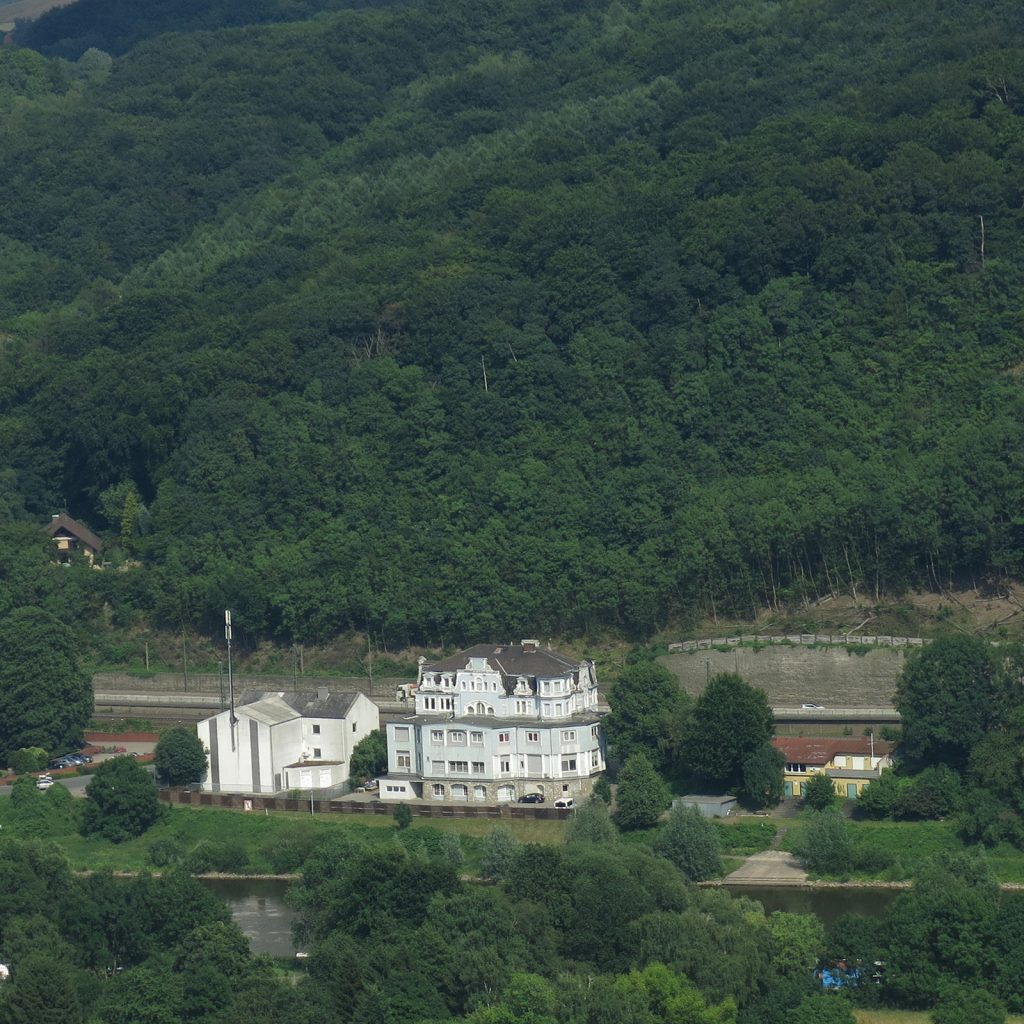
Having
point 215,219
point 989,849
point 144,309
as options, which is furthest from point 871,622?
point 215,219

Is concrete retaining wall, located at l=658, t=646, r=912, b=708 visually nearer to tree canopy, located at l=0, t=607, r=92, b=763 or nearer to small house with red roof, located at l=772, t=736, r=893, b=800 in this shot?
small house with red roof, located at l=772, t=736, r=893, b=800

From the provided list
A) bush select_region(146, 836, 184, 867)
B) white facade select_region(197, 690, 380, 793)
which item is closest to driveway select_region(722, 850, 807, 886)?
white facade select_region(197, 690, 380, 793)

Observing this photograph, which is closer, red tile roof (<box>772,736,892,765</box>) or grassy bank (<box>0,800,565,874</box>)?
grassy bank (<box>0,800,565,874</box>)

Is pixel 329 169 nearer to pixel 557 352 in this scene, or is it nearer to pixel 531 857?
pixel 557 352

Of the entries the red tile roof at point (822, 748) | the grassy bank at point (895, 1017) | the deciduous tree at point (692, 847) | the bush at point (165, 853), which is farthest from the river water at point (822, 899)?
the bush at point (165, 853)

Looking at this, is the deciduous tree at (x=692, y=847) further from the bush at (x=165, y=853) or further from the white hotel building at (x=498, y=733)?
the bush at (x=165, y=853)

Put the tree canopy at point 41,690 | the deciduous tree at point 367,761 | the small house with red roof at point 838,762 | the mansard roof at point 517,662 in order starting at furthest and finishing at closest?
the tree canopy at point 41,690 < the deciduous tree at point 367,761 < the mansard roof at point 517,662 < the small house with red roof at point 838,762

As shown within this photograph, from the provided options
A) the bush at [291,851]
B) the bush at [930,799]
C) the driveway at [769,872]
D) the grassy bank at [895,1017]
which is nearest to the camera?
the grassy bank at [895,1017]
